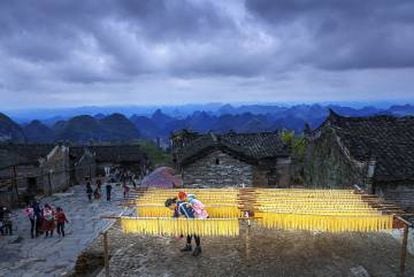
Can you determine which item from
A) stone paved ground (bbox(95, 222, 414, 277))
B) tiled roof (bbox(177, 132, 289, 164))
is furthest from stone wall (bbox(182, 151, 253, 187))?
stone paved ground (bbox(95, 222, 414, 277))

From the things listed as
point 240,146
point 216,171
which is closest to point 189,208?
point 216,171

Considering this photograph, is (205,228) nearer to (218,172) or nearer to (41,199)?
(218,172)

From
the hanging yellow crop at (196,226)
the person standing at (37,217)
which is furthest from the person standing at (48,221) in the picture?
the hanging yellow crop at (196,226)

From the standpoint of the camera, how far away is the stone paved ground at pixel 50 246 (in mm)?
17953

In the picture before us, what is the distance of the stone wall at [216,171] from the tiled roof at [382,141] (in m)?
6.82

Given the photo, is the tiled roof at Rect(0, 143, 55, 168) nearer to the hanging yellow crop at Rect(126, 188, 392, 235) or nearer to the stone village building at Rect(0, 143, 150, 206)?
the stone village building at Rect(0, 143, 150, 206)

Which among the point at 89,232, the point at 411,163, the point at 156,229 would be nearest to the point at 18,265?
the point at 89,232

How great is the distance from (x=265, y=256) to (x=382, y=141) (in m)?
10.3

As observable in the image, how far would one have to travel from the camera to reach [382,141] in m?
20.4

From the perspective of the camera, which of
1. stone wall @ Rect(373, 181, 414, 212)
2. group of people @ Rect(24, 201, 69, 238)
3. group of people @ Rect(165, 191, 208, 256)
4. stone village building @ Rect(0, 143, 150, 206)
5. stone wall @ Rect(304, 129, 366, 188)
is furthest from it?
stone village building @ Rect(0, 143, 150, 206)

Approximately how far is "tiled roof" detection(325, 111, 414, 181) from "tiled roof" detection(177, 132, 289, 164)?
666 centimetres

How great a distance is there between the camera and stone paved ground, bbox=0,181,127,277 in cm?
1795

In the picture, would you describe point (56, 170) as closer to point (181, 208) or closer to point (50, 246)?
point (50, 246)

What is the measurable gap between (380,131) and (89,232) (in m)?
16.3
